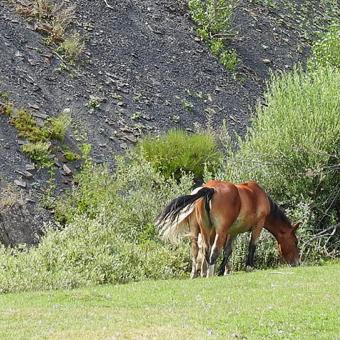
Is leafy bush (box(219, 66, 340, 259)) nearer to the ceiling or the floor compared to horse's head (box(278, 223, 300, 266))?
nearer to the ceiling

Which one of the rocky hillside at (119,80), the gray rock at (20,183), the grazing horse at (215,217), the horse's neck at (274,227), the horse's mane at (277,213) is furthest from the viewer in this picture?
the rocky hillside at (119,80)

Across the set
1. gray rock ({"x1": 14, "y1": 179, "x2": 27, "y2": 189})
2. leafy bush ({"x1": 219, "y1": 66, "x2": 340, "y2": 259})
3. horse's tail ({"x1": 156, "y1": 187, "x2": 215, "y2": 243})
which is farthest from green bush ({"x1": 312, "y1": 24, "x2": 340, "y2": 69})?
horse's tail ({"x1": 156, "y1": 187, "x2": 215, "y2": 243})

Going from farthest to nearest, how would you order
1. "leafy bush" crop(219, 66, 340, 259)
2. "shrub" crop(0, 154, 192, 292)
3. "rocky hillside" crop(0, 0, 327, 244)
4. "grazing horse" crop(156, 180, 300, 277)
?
"rocky hillside" crop(0, 0, 327, 244) → "leafy bush" crop(219, 66, 340, 259) → "grazing horse" crop(156, 180, 300, 277) → "shrub" crop(0, 154, 192, 292)

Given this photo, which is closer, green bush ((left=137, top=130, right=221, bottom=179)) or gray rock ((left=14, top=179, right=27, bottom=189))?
gray rock ((left=14, top=179, right=27, bottom=189))

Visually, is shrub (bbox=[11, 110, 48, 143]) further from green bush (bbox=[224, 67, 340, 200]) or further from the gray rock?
green bush (bbox=[224, 67, 340, 200])

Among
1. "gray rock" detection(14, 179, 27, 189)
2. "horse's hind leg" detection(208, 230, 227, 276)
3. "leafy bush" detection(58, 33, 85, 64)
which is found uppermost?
"leafy bush" detection(58, 33, 85, 64)

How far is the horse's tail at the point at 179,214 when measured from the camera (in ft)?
50.9

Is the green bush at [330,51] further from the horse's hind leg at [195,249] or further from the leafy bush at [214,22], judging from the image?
the horse's hind leg at [195,249]

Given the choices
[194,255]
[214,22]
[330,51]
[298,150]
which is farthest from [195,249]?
[214,22]

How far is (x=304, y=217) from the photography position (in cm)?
1989

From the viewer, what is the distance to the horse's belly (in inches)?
662

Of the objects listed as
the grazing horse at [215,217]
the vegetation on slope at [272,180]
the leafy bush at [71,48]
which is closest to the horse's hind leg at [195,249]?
the grazing horse at [215,217]

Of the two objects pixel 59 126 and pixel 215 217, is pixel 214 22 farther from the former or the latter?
pixel 215 217

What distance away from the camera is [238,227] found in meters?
17.0
